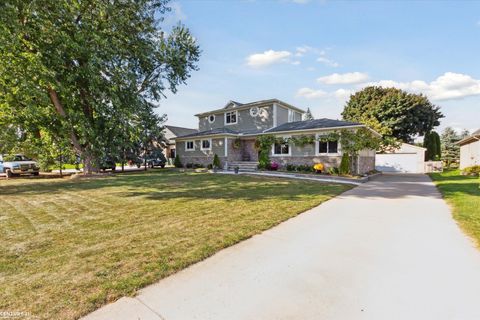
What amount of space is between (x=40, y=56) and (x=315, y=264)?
1464cm

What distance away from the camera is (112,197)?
8125 millimetres

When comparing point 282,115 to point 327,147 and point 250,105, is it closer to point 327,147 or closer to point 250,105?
point 250,105

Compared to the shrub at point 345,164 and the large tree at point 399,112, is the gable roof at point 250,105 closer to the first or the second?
the shrub at point 345,164

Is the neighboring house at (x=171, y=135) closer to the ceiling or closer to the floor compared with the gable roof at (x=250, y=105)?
closer to the floor

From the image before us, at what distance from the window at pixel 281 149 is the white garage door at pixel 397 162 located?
11963mm

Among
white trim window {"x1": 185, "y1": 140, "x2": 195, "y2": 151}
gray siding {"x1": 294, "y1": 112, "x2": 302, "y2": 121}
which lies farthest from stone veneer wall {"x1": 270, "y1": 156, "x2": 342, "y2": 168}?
white trim window {"x1": 185, "y1": 140, "x2": 195, "y2": 151}

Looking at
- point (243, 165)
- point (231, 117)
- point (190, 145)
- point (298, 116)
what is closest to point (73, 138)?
point (190, 145)

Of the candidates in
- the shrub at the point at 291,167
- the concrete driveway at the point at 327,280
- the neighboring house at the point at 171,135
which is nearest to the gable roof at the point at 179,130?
the neighboring house at the point at 171,135

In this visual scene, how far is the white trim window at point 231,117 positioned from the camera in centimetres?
2364

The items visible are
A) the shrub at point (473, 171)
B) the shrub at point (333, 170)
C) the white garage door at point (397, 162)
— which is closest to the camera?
the shrub at point (333, 170)

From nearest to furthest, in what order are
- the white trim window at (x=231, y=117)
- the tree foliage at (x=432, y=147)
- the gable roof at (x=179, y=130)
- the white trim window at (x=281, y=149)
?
the white trim window at (x=281, y=149) → the white trim window at (x=231, y=117) → the tree foliage at (x=432, y=147) → the gable roof at (x=179, y=130)


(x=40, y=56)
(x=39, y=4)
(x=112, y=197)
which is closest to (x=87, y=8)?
(x=39, y=4)

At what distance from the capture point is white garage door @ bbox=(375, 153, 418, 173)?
877 inches

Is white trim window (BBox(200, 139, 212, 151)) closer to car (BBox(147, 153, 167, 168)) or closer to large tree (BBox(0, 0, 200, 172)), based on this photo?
car (BBox(147, 153, 167, 168))
